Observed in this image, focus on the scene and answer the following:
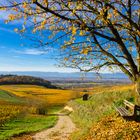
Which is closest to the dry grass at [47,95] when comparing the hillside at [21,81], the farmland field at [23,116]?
the farmland field at [23,116]

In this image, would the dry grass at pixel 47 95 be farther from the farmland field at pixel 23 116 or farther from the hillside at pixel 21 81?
the hillside at pixel 21 81

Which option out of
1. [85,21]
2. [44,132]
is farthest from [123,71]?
[44,132]

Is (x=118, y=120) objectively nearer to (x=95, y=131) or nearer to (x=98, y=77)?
(x=95, y=131)

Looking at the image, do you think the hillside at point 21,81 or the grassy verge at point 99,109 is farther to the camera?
the hillside at point 21,81

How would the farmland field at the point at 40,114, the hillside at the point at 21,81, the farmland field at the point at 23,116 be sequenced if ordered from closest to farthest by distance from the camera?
1. the farmland field at the point at 40,114
2. the farmland field at the point at 23,116
3. the hillside at the point at 21,81

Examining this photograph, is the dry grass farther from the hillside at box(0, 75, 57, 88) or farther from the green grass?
the green grass

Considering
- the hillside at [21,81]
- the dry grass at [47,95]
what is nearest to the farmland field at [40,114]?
the dry grass at [47,95]

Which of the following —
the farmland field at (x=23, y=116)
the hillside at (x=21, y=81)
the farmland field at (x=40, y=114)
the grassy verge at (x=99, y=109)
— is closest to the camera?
the grassy verge at (x=99, y=109)

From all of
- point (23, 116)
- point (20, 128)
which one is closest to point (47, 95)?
point (23, 116)

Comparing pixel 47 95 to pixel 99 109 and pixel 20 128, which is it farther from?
pixel 99 109

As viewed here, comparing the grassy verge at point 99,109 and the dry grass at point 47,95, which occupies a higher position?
the grassy verge at point 99,109

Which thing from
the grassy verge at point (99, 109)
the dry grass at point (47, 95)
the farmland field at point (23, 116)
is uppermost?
the grassy verge at point (99, 109)

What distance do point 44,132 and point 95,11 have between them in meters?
17.7

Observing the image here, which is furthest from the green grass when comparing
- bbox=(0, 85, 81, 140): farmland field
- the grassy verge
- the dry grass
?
the dry grass
